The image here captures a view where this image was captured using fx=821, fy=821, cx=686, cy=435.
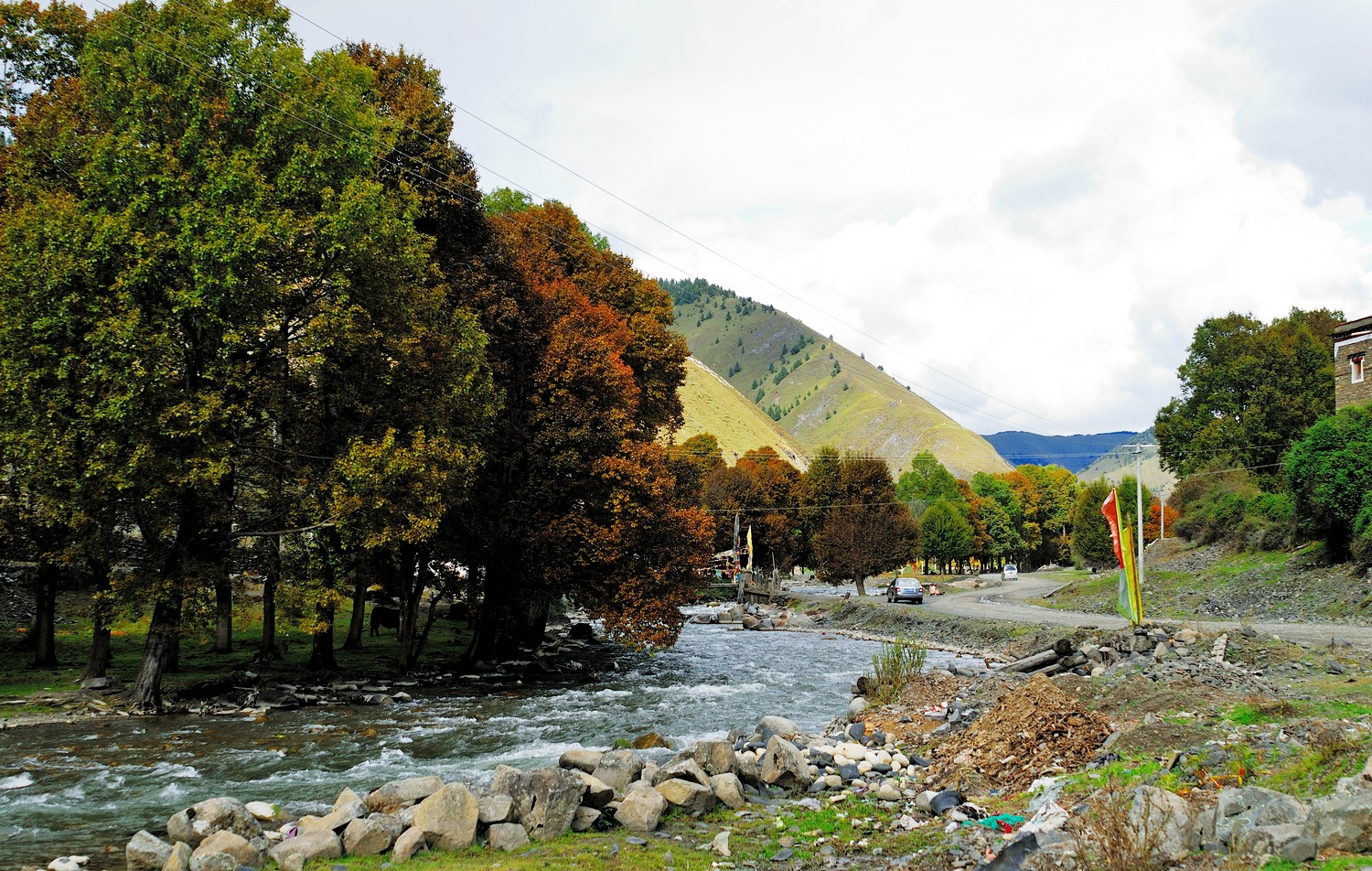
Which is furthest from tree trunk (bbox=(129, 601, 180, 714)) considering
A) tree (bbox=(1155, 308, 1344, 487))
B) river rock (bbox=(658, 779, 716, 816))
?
tree (bbox=(1155, 308, 1344, 487))

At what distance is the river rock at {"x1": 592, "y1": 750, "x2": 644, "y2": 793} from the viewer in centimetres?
1324

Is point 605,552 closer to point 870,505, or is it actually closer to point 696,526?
point 696,526

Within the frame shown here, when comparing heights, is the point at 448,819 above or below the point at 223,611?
below

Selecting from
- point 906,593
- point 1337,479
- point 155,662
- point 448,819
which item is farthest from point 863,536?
point 448,819

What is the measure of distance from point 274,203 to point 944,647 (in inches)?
1387

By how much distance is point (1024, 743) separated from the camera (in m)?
13.8

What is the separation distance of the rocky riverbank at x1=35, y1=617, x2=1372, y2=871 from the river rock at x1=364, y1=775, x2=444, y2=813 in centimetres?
3

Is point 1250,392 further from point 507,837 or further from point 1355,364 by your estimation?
point 507,837

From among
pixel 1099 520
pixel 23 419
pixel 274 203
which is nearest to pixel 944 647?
pixel 274 203

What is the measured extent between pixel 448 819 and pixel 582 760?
3660mm

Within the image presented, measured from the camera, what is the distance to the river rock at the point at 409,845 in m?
10.0

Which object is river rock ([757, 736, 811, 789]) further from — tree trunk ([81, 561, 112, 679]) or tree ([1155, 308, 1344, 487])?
tree ([1155, 308, 1344, 487])

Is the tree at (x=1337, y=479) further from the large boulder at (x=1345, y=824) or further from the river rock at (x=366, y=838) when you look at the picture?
the river rock at (x=366, y=838)

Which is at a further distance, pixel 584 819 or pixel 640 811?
pixel 640 811
